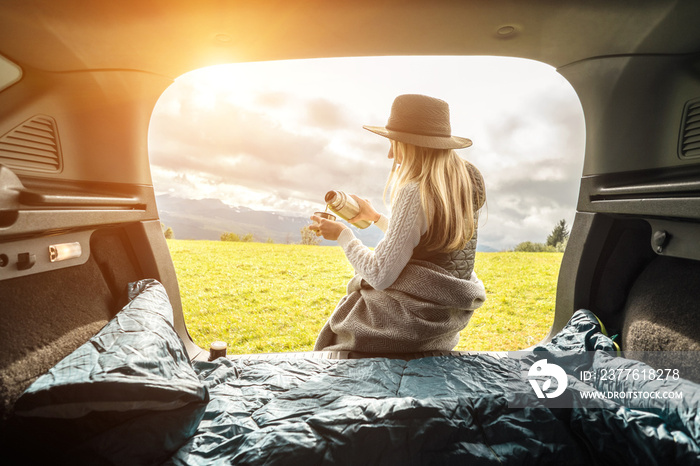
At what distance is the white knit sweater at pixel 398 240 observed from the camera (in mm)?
1440

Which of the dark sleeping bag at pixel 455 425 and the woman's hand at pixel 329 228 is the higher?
the woman's hand at pixel 329 228

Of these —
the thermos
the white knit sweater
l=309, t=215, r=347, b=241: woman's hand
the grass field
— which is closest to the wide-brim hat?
the white knit sweater

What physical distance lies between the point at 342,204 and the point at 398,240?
14.9 inches

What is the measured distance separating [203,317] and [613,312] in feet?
11.7

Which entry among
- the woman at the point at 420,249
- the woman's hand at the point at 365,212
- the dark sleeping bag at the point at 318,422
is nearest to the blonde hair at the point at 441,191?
the woman at the point at 420,249

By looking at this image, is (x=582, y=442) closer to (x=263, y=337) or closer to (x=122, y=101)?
(x=122, y=101)

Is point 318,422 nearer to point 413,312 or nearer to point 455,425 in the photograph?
point 455,425

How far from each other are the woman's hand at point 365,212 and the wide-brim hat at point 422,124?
0.36m

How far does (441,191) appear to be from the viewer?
147 cm

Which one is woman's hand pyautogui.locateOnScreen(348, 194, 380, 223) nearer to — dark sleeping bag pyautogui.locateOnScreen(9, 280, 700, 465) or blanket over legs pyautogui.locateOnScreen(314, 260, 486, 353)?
blanket over legs pyautogui.locateOnScreen(314, 260, 486, 353)

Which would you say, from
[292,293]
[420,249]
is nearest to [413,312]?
[420,249]

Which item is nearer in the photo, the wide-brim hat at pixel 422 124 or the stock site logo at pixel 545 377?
the stock site logo at pixel 545 377

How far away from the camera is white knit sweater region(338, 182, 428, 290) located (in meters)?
1.44

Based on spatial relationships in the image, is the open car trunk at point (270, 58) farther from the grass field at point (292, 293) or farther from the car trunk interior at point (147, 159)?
the grass field at point (292, 293)
